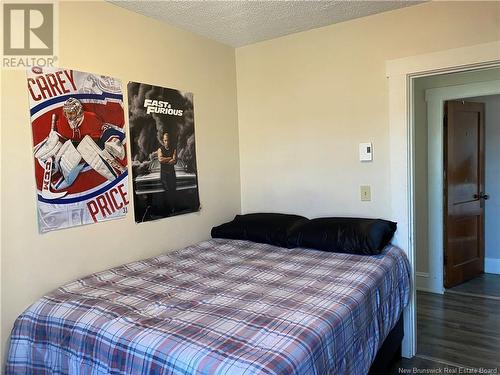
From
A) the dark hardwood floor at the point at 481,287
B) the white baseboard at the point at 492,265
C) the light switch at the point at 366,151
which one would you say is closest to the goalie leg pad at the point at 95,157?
the light switch at the point at 366,151

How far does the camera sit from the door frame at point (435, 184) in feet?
12.5

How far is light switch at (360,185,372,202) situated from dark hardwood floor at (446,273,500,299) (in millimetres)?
1835

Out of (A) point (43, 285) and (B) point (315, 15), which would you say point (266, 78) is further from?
(A) point (43, 285)

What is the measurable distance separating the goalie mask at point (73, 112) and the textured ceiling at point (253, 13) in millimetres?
719

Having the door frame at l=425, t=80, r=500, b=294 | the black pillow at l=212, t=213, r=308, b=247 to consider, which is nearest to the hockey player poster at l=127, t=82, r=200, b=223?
the black pillow at l=212, t=213, r=308, b=247

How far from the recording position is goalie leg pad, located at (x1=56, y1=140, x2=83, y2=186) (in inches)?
83.7

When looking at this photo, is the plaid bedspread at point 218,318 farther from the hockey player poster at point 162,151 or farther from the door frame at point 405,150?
the hockey player poster at point 162,151

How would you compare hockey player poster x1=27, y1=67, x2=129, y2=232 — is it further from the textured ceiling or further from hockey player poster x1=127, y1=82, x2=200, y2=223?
the textured ceiling

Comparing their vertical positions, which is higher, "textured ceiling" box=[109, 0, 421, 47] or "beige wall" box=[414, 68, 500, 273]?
"textured ceiling" box=[109, 0, 421, 47]

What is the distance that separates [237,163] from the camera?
3453 mm

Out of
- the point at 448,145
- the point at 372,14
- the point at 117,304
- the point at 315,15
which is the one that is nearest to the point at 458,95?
the point at 448,145

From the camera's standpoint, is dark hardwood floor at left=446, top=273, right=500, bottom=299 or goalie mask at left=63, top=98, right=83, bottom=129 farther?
dark hardwood floor at left=446, top=273, right=500, bottom=299

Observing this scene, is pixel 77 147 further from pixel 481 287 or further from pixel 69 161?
pixel 481 287

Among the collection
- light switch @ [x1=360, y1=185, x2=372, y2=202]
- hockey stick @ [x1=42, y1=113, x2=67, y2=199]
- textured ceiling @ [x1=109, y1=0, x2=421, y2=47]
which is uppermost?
textured ceiling @ [x1=109, y1=0, x2=421, y2=47]
